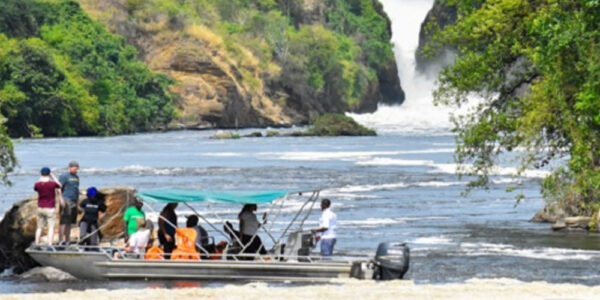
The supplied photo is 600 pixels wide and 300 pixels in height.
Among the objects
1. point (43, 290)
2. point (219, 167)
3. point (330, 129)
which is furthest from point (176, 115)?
point (43, 290)

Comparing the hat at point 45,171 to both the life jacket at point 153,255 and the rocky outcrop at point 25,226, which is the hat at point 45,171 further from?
the rocky outcrop at point 25,226

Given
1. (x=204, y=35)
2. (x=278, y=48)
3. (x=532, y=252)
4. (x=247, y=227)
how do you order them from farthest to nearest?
1. (x=278, y=48)
2. (x=204, y=35)
3. (x=532, y=252)
4. (x=247, y=227)

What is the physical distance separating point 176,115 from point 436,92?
105961 millimetres

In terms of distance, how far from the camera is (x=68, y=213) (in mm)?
29406

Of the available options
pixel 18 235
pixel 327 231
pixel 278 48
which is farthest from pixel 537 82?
pixel 278 48

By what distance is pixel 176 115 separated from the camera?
145m

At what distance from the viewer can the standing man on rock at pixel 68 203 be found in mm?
29469

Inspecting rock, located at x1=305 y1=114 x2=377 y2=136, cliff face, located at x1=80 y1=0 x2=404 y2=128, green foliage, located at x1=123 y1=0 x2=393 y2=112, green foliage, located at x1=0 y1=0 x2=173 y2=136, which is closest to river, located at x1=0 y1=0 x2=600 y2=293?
green foliage, located at x1=0 y1=0 x2=173 y2=136

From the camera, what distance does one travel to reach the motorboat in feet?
91.5

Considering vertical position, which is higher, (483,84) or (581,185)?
(483,84)

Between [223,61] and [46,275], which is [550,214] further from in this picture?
[223,61]

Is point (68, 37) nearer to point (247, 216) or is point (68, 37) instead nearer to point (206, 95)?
point (206, 95)

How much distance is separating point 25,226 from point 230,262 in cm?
616

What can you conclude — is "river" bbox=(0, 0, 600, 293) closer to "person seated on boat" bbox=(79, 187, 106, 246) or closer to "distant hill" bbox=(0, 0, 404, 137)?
"person seated on boat" bbox=(79, 187, 106, 246)
